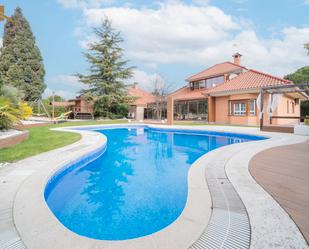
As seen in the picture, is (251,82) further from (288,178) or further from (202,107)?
(288,178)

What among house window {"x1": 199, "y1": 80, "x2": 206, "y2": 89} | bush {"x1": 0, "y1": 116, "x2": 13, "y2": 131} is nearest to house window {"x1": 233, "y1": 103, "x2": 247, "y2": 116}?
house window {"x1": 199, "y1": 80, "x2": 206, "y2": 89}

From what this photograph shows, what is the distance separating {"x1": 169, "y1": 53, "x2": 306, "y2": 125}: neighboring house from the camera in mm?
16094

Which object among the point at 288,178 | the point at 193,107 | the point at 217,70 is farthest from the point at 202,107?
the point at 288,178

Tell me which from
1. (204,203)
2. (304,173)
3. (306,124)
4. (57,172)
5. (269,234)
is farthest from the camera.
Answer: (306,124)

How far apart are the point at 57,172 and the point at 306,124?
38.5 ft

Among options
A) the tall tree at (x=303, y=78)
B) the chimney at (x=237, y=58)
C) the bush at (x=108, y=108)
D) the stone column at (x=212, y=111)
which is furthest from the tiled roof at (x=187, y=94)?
the tall tree at (x=303, y=78)

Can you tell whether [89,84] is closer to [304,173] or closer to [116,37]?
[116,37]

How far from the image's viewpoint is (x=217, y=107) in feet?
63.5

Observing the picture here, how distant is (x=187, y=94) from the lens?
24.8m

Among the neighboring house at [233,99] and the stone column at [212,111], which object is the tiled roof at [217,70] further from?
the stone column at [212,111]

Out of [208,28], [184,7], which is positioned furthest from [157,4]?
[208,28]

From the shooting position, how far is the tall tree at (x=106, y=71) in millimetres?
24359

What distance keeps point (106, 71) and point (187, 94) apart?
10.7 meters

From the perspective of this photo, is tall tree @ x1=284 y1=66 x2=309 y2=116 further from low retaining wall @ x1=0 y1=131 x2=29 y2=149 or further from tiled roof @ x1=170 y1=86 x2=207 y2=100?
low retaining wall @ x1=0 y1=131 x2=29 y2=149
